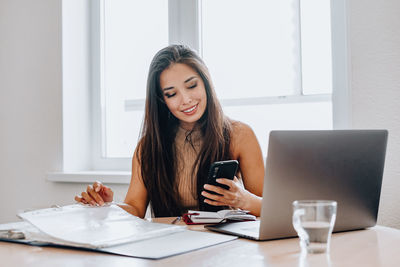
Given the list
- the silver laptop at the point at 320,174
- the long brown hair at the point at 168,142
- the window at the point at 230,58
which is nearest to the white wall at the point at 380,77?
the window at the point at 230,58

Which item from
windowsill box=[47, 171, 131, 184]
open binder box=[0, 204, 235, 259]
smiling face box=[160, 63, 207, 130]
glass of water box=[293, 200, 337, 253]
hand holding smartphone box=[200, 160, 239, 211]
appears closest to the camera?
glass of water box=[293, 200, 337, 253]

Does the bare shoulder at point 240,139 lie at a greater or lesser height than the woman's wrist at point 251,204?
greater

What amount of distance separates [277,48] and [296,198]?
53.9 inches

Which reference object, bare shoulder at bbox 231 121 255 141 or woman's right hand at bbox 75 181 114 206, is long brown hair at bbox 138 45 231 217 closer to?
bare shoulder at bbox 231 121 255 141

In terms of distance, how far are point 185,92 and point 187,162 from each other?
12.4 inches

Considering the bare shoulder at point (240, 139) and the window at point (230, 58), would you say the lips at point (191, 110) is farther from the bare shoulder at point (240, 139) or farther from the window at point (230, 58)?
the window at point (230, 58)

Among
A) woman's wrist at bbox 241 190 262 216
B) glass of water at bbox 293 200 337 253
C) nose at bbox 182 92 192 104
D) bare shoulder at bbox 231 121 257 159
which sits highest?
nose at bbox 182 92 192 104

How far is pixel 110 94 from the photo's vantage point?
9.04ft

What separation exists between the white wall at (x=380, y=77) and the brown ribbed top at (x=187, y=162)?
0.68 meters

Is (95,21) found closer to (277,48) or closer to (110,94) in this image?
(110,94)

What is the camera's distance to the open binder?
873mm

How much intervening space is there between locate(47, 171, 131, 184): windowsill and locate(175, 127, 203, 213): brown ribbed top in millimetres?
482

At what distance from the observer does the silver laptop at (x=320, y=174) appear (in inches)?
35.8

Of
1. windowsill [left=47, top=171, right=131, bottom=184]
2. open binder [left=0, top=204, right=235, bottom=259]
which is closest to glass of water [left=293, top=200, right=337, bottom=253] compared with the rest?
open binder [left=0, top=204, right=235, bottom=259]
